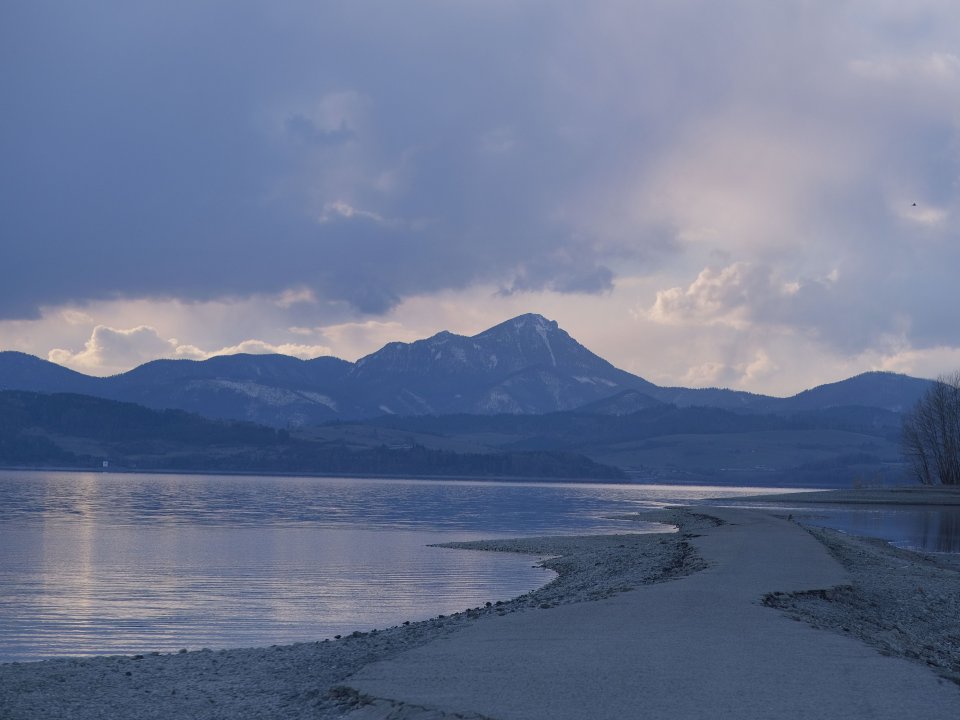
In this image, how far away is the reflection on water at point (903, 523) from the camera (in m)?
65.6

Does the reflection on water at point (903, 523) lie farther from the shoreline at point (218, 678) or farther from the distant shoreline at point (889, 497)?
the shoreline at point (218, 678)

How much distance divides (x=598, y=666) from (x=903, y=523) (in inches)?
3017

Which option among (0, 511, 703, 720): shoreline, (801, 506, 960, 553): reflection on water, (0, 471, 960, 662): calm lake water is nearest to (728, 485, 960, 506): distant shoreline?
(801, 506, 960, 553): reflection on water

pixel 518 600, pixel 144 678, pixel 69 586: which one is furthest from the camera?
pixel 69 586

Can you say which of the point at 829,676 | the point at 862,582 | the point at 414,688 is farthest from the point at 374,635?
the point at 862,582

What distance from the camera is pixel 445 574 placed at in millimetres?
48594

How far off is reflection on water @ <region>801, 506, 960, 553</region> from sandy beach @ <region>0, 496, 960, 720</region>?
32.1 metres

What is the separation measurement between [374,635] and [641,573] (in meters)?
15.0

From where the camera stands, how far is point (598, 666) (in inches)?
766

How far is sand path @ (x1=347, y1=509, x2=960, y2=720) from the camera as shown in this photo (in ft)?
54.0

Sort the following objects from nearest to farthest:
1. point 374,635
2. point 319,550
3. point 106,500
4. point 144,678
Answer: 1. point 144,678
2. point 374,635
3. point 319,550
4. point 106,500

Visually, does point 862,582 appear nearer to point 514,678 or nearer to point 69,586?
point 514,678

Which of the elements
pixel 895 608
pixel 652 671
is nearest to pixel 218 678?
pixel 652 671

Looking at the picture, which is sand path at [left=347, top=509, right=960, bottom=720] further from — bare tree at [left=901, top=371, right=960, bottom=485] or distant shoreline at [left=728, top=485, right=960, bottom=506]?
bare tree at [left=901, top=371, right=960, bottom=485]
